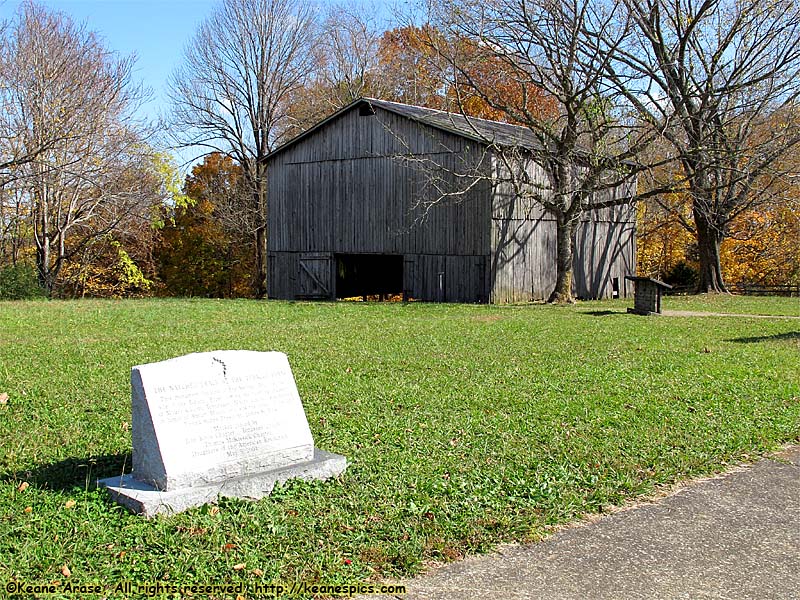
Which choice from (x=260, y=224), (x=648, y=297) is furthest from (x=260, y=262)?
(x=648, y=297)

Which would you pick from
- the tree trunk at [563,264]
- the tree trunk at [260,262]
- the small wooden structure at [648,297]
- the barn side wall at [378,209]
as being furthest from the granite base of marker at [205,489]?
the tree trunk at [260,262]

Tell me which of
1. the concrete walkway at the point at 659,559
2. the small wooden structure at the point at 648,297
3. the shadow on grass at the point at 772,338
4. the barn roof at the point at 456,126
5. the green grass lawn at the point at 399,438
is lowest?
the concrete walkway at the point at 659,559

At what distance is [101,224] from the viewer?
41938 mm

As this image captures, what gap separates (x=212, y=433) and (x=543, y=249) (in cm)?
2617

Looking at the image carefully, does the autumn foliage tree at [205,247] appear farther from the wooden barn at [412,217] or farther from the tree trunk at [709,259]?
the tree trunk at [709,259]

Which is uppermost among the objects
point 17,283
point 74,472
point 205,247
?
point 205,247

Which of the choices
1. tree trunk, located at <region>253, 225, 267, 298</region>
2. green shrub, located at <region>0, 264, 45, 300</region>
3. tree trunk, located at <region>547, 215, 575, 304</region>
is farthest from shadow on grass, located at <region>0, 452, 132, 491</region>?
tree trunk, located at <region>253, 225, 267, 298</region>

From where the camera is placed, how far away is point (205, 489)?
609cm

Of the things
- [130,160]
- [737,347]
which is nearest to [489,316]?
[737,347]

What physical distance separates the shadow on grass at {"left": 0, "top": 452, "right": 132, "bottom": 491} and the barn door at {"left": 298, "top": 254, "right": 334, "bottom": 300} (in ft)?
82.8

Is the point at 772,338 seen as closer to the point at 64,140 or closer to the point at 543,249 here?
the point at 543,249

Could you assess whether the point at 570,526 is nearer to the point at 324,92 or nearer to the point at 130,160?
the point at 130,160

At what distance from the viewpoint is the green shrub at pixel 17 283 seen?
29.6 m

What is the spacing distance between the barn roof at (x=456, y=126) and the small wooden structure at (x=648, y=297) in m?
6.43
